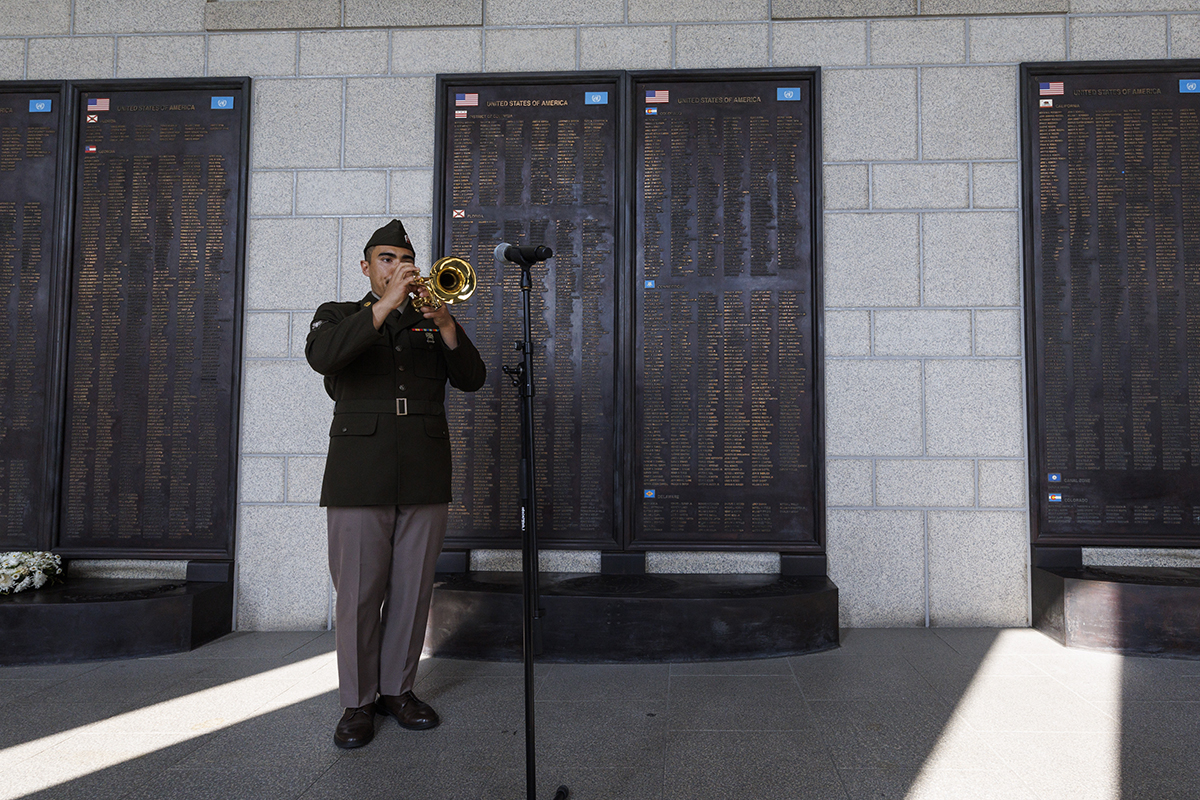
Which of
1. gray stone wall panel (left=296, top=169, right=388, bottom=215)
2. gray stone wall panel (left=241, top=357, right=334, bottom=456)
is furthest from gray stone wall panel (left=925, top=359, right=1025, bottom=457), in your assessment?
gray stone wall panel (left=241, top=357, right=334, bottom=456)

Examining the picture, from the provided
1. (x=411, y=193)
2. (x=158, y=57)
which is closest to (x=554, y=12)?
(x=411, y=193)

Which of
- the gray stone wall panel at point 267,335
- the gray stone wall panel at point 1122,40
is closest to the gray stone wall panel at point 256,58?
the gray stone wall panel at point 267,335

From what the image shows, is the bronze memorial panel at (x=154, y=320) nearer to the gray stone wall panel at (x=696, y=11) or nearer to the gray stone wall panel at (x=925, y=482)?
the gray stone wall panel at (x=696, y=11)

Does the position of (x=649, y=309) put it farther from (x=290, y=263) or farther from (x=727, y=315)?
(x=290, y=263)

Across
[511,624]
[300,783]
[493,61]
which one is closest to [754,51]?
[493,61]

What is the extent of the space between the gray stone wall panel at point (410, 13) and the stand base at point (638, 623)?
317 centimetres

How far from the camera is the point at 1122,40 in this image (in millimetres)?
3715

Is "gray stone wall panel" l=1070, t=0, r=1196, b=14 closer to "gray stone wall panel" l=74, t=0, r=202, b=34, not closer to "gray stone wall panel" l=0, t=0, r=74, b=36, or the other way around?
"gray stone wall panel" l=74, t=0, r=202, b=34

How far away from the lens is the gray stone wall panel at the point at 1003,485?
3.62 m

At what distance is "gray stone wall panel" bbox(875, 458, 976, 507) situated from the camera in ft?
11.9

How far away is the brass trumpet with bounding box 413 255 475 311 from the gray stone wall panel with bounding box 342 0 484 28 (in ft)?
7.74

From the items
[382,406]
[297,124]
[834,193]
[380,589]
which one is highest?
[297,124]

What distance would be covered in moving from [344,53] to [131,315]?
1.93 m

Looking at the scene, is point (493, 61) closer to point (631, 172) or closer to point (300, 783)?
point (631, 172)
